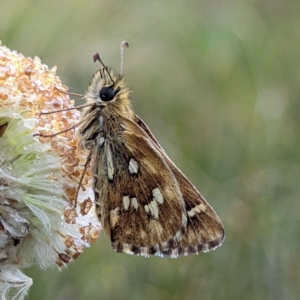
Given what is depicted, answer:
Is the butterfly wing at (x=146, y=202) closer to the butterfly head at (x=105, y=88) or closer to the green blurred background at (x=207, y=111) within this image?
the butterfly head at (x=105, y=88)

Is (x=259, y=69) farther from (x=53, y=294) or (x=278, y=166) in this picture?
(x=53, y=294)

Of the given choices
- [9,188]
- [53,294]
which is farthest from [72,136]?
[53,294]

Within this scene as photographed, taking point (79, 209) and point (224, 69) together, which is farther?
point (224, 69)

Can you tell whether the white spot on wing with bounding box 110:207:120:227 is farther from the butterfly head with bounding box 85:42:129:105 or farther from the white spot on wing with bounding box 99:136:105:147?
the butterfly head with bounding box 85:42:129:105

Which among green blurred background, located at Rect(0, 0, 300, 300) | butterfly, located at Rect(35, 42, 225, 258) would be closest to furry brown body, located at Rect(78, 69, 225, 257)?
butterfly, located at Rect(35, 42, 225, 258)

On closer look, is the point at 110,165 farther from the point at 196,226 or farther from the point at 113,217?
the point at 196,226
